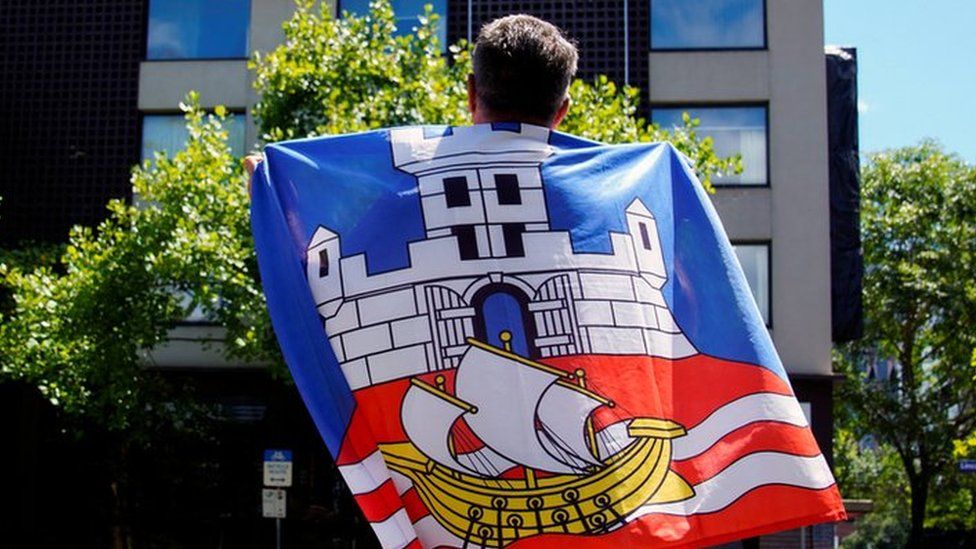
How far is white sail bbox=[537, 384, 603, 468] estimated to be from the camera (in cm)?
231

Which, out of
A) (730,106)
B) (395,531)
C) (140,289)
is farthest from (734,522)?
(730,106)

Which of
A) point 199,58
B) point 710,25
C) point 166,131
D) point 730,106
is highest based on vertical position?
point 710,25

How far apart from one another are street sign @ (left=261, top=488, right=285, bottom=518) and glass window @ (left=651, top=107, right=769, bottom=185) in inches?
323

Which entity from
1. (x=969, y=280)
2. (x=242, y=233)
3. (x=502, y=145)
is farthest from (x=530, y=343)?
(x=969, y=280)

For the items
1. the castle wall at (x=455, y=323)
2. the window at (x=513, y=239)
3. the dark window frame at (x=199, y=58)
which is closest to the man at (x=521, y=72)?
the window at (x=513, y=239)

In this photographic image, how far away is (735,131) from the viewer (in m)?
22.0

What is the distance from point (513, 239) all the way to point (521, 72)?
0.31 m

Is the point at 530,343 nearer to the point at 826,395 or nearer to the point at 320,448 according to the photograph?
the point at 320,448

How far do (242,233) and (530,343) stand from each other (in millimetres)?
13775

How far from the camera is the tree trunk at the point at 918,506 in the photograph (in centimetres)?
2994

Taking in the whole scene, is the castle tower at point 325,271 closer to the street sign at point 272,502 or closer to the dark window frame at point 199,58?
the street sign at point 272,502

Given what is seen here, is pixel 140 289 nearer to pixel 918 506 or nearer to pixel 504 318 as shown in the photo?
pixel 504 318

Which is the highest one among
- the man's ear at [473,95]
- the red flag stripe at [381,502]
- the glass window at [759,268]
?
the glass window at [759,268]

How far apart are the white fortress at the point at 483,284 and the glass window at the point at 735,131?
1968cm
